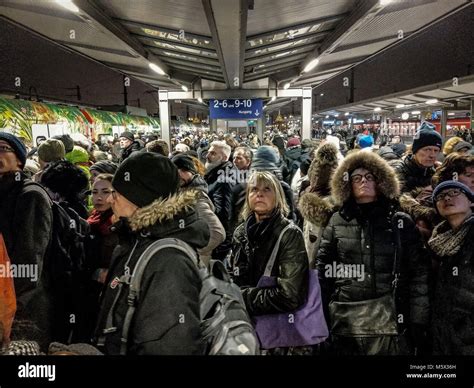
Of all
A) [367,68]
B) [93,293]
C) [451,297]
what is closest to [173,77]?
[93,293]

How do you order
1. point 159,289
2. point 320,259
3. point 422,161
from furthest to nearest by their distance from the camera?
point 422,161 < point 320,259 < point 159,289

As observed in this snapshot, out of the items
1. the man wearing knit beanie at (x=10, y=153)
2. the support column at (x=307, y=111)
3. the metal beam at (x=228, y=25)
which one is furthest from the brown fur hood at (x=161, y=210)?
the support column at (x=307, y=111)

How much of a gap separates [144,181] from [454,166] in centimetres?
231

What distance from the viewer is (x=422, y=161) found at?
3215mm

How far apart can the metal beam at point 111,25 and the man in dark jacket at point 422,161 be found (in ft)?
10.9

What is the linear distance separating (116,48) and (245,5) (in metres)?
3.62

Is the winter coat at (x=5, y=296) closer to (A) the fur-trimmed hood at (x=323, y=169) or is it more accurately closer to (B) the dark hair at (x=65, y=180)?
(B) the dark hair at (x=65, y=180)

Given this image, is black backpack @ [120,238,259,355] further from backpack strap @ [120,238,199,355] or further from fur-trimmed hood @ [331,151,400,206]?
fur-trimmed hood @ [331,151,400,206]

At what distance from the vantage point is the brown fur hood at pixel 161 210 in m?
1.45

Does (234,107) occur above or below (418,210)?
above

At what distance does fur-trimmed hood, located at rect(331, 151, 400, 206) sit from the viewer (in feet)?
7.68

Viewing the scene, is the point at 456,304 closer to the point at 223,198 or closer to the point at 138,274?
the point at 138,274

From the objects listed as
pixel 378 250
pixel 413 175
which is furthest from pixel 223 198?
pixel 378 250

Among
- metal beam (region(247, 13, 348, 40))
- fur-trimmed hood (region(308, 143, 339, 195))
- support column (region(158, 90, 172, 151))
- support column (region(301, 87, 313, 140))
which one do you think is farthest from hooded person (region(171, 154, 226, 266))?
support column (region(301, 87, 313, 140))
